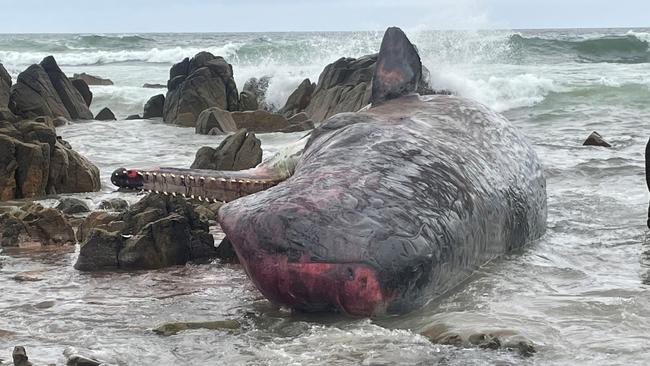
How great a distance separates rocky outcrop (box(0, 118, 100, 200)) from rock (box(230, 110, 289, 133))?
7.61m

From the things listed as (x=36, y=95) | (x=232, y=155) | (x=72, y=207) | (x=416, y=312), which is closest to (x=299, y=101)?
(x=36, y=95)

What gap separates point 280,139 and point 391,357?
1222cm

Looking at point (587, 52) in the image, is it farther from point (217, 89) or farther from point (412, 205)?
point (412, 205)

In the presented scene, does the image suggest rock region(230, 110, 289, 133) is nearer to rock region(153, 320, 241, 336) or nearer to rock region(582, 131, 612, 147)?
rock region(582, 131, 612, 147)

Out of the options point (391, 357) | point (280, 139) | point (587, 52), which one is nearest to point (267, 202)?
point (391, 357)

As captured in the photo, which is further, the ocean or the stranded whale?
the stranded whale

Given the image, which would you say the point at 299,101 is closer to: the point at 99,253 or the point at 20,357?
the point at 99,253

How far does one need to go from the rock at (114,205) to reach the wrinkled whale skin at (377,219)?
8.76 feet

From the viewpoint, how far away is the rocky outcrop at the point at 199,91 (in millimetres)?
19612

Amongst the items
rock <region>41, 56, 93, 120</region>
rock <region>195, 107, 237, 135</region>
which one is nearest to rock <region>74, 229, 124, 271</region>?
rock <region>195, 107, 237, 135</region>

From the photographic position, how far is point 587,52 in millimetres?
41031

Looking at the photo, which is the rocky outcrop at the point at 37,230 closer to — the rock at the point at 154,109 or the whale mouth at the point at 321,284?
the whale mouth at the point at 321,284

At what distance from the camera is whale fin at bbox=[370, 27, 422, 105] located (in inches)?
291

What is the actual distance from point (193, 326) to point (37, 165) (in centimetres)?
529
